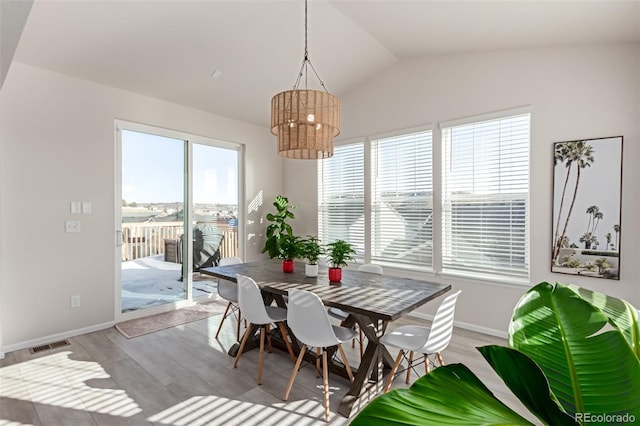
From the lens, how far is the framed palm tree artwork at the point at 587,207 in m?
2.85

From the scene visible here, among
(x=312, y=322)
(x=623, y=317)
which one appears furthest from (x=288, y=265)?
(x=623, y=317)

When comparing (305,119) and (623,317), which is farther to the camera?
(305,119)

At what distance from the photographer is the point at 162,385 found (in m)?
2.52

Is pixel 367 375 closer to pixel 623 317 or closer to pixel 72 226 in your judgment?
pixel 623 317

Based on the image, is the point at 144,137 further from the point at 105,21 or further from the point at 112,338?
the point at 112,338

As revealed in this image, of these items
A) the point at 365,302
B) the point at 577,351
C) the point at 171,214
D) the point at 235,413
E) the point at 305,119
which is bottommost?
the point at 235,413

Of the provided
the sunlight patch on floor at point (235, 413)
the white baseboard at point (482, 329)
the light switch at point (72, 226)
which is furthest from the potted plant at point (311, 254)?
the light switch at point (72, 226)

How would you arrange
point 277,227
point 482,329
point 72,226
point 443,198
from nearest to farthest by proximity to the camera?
point 72,226
point 482,329
point 443,198
point 277,227

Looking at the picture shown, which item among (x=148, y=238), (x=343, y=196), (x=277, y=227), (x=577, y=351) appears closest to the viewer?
(x=577, y=351)

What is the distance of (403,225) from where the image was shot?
4.36 metres

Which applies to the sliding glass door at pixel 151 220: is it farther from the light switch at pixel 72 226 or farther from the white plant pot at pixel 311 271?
the white plant pot at pixel 311 271

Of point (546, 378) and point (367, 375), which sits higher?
point (546, 378)

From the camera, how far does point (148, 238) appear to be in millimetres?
4180

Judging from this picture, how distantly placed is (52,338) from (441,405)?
13.9 feet
